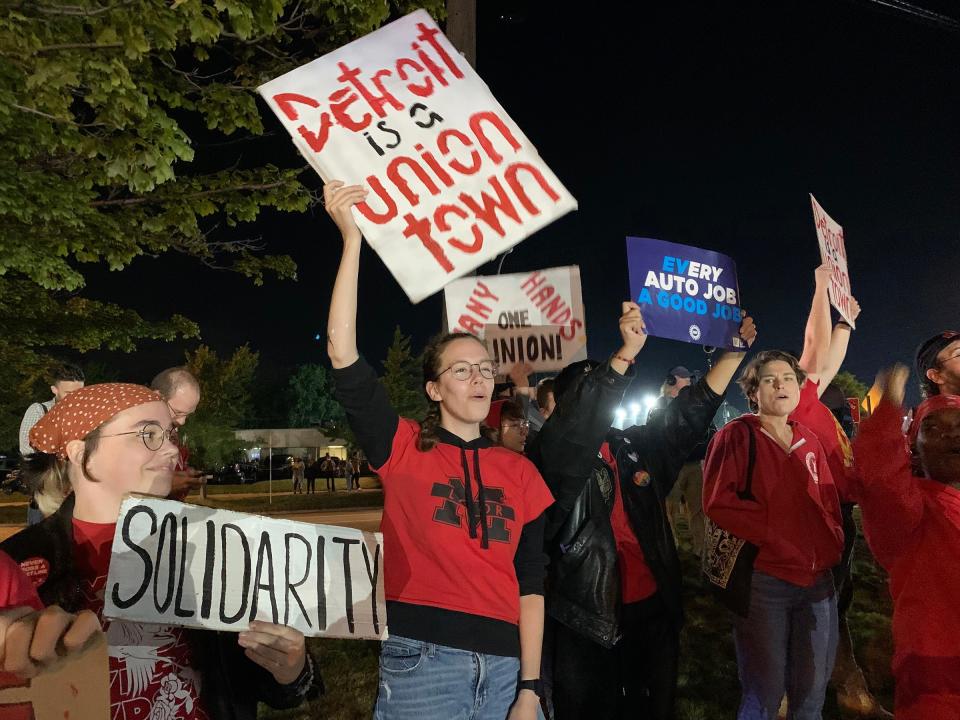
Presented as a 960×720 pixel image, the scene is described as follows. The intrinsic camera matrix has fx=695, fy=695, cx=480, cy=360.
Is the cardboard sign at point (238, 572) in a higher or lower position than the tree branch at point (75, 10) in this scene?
lower

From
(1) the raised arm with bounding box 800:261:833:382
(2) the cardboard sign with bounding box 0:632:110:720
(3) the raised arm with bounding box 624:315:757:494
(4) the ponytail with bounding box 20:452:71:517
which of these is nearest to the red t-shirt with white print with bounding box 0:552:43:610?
(2) the cardboard sign with bounding box 0:632:110:720

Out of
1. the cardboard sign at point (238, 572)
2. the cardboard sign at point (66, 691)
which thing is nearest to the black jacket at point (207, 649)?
the cardboard sign at point (238, 572)

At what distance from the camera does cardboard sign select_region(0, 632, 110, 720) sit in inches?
46.2

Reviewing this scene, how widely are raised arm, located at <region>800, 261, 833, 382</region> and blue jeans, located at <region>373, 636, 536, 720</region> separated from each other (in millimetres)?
3333

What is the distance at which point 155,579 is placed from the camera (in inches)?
71.0

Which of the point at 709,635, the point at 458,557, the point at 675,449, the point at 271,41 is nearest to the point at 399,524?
the point at 458,557

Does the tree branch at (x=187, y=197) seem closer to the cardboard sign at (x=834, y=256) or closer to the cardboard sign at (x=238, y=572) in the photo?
the cardboard sign at (x=834, y=256)

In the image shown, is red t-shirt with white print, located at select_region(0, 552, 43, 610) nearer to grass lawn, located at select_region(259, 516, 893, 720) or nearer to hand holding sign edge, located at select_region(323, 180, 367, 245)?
hand holding sign edge, located at select_region(323, 180, 367, 245)

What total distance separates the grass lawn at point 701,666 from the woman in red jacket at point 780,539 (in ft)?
5.24

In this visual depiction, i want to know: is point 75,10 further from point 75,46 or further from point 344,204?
point 344,204

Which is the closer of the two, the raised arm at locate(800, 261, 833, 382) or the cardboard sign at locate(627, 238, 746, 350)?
the cardboard sign at locate(627, 238, 746, 350)

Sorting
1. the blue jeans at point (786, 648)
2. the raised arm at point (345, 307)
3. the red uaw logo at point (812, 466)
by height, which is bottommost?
the blue jeans at point (786, 648)

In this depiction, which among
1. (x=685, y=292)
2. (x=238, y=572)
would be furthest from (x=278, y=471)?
(x=238, y=572)

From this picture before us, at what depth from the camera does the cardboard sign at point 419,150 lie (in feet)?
9.59
